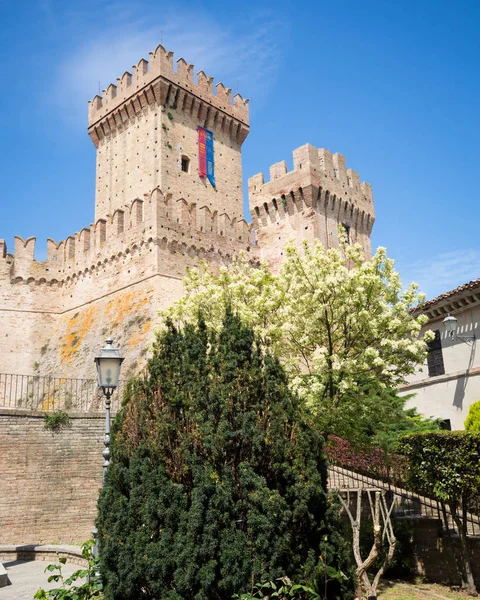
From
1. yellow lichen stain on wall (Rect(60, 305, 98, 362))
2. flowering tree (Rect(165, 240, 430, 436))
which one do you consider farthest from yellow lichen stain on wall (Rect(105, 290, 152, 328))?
flowering tree (Rect(165, 240, 430, 436))

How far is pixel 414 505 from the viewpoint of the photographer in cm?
1279

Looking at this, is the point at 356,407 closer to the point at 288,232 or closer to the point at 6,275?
the point at 288,232

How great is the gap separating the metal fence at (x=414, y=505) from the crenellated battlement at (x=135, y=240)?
11812 mm

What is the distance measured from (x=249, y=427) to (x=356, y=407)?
21.3ft

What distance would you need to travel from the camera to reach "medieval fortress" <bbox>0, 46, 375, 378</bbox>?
73.0ft

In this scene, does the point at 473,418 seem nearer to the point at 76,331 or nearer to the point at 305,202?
the point at 305,202

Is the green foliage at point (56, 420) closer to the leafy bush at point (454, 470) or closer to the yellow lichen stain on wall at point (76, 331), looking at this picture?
the yellow lichen stain on wall at point (76, 331)

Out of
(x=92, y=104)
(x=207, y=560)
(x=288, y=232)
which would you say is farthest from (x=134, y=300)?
(x=207, y=560)

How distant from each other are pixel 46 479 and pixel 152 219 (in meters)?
11.2

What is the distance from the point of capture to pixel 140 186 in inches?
1067

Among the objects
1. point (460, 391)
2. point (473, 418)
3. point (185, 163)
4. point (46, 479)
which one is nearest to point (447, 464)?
point (473, 418)

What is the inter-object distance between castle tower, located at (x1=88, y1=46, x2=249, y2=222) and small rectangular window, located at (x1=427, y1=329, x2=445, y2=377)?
11.9m

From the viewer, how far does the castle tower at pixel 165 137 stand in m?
27.3

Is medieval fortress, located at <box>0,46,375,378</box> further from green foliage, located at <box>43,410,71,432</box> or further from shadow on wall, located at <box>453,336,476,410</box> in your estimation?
shadow on wall, located at <box>453,336,476,410</box>
